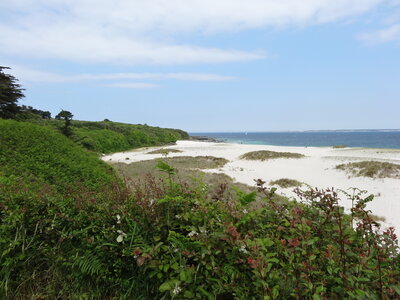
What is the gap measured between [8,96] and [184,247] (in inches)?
430

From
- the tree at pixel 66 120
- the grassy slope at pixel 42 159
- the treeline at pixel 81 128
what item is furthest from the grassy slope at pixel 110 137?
the grassy slope at pixel 42 159

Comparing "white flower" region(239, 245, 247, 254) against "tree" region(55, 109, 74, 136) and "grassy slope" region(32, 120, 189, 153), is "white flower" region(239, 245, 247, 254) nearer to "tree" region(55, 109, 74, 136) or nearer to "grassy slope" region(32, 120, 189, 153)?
"tree" region(55, 109, 74, 136)

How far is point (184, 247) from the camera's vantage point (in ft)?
6.58

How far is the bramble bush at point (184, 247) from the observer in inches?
65.5

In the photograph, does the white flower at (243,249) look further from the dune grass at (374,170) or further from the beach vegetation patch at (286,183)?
the dune grass at (374,170)

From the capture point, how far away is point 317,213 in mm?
2336

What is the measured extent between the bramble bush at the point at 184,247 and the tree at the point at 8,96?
27.0 feet

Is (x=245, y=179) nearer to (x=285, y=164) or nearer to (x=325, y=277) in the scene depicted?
(x=285, y=164)

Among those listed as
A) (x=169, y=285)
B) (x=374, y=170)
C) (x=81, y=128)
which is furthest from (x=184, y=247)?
(x=81, y=128)

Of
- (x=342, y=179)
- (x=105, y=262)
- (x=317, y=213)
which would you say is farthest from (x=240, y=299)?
(x=342, y=179)

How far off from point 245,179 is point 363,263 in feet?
41.9

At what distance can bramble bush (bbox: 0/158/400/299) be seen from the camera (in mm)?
1664

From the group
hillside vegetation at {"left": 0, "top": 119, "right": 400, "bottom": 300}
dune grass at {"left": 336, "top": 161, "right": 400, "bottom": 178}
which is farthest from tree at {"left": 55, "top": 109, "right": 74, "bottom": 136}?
dune grass at {"left": 336, "top": 161, "right": 400, "bottom": 178}

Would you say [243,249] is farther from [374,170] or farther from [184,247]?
[374,170]
